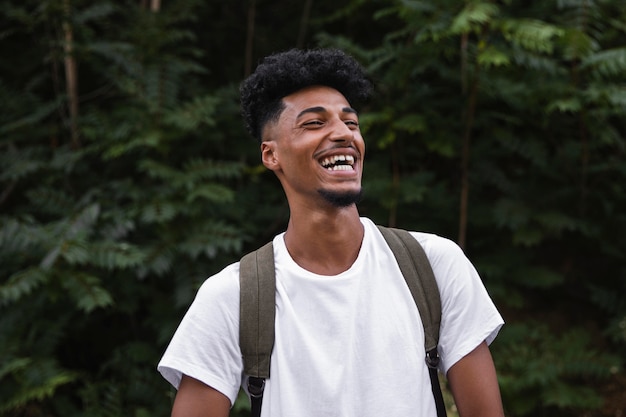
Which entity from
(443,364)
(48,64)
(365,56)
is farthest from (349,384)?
(48,64)

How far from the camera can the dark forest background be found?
4.41 m

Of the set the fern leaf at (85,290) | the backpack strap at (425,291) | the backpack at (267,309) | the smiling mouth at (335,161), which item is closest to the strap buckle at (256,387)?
the backpack at (267,309)

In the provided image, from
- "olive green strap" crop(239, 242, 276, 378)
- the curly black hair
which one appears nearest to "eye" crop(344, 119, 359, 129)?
the curly black hair

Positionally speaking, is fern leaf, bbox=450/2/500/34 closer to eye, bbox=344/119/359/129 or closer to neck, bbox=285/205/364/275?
eye, bbox=344/119/359/129

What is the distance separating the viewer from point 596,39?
17.0 ft

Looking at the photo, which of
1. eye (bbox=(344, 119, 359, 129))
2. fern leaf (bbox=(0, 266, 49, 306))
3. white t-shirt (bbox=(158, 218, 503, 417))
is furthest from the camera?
fern leaf (bbox=(0, 266, 49, 306))

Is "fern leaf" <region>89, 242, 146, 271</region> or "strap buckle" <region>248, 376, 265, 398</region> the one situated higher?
"fern leaf" <region>89, 242, 146, 271</region>

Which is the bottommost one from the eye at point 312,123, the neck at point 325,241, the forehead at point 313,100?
the neck at point 325,241

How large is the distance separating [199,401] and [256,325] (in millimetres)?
254

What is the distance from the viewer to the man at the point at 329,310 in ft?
6.12

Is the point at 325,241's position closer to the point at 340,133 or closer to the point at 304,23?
the point at 340,133

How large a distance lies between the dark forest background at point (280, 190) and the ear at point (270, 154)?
2.17 metres

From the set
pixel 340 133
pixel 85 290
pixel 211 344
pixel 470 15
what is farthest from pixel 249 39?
pixel 211 344

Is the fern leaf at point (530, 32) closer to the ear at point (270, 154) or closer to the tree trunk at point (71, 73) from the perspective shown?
the ear at point (270, 154)
